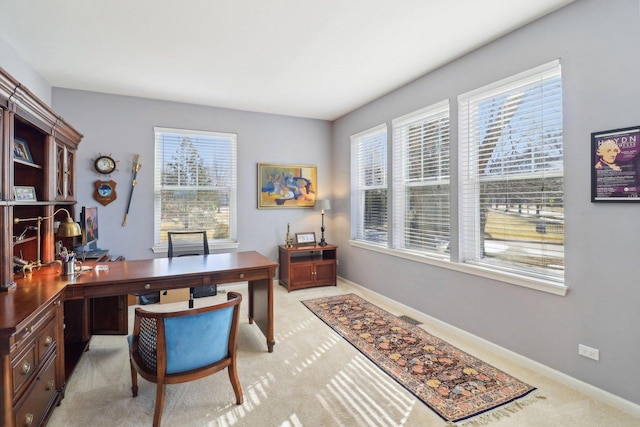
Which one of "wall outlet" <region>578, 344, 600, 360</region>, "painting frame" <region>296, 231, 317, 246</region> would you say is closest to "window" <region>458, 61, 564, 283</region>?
"wall outlet" <region>578, 344, 600, 360</region>

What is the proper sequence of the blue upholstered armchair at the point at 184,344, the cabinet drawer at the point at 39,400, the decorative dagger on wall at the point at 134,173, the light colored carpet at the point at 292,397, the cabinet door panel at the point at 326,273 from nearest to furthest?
the cabinet drawer at the point at 39,400 → the blue upholstered armchair at the point at 184,344 → the light colored carpet at the point at 292,397 → the decorative dagger on wall at the point at 134,173 → the cabinet door panel at the point at 326,273

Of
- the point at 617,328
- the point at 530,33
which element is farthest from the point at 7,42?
the point at 617,328

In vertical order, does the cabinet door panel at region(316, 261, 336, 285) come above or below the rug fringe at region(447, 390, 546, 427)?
above

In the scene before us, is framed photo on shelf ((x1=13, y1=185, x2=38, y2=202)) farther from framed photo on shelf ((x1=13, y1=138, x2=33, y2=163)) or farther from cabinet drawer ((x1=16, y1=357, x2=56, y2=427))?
cabinet drawer ((x1=16, y1=357, x2=56, y2=427))

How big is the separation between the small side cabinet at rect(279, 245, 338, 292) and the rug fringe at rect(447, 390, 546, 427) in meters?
3.05

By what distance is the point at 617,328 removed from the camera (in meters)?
2.03

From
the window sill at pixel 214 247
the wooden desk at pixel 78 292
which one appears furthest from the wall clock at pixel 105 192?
the wooden desk at pixel 78 292

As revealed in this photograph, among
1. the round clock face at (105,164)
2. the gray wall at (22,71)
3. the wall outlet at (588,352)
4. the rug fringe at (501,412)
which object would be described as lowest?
the rug fringe at (501,412)

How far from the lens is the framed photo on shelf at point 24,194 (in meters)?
2.21

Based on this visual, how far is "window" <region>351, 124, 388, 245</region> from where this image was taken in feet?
14.3

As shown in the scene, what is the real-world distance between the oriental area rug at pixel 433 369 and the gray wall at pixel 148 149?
6.50 ft

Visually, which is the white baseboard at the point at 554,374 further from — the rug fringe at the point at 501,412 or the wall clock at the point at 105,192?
the wall clock at the point at 105,192

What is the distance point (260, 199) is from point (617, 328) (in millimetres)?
4228

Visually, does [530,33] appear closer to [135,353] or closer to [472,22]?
[472,22]
